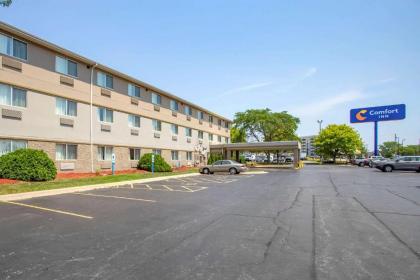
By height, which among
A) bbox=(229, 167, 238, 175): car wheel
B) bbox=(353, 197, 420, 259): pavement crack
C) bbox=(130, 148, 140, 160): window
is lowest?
bbox=(229, 167, 238, 175): car wheel

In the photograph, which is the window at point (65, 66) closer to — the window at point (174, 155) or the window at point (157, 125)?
the window at point (157, 125)

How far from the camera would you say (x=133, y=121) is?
87.3ft

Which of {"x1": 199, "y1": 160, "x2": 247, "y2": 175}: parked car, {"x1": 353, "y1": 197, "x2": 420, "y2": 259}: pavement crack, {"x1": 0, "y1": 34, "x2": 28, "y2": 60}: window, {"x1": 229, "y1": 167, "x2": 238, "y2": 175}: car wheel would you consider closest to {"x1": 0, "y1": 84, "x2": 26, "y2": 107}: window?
{"x1": 0, "y1": 34, "x2": 28, "y2": 60}: window

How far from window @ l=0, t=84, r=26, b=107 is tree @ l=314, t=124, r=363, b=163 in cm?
5946

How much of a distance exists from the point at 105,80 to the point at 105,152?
19.8ft

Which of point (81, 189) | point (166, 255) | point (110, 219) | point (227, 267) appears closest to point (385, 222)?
point (227, 267)

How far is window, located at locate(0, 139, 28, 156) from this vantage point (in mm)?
16156

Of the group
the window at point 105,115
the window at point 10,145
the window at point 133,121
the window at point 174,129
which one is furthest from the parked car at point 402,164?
the window at point 10,145

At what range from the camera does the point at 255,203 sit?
1023cm

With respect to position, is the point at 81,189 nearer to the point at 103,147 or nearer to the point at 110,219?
the point at 110,219

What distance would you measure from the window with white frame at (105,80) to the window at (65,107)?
3161 mm

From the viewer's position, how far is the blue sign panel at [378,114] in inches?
1773

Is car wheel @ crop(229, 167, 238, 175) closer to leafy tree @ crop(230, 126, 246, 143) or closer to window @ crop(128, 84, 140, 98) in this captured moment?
window @ crop(128, 84, 140, 98)

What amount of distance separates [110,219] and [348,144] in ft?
209
